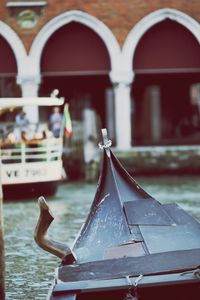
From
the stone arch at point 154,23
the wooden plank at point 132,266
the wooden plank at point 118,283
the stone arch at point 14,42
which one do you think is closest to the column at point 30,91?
the stone arch at point 14,42

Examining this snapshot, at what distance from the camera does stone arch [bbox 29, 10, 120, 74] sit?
1622 centimetres

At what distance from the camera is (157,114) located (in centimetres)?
2353

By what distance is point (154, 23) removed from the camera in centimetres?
1625

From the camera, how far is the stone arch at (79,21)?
1622 cm

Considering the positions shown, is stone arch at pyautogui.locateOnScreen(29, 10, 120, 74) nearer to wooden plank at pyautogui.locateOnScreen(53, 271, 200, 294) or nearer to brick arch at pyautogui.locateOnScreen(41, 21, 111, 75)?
brick arch at pyautogui.locateOnScreen(41, 21, 111, 75)

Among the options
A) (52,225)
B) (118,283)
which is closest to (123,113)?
(52,225)

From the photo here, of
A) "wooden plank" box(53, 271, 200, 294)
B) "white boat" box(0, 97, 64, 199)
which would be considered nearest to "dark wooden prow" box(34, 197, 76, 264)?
"wooden plank" box(53, 271, 200, 294)

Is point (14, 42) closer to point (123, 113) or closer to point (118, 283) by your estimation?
point (123, 113)

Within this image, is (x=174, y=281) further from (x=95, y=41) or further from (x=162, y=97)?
(x=162, y=97)

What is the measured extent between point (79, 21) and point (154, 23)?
140 centimetres

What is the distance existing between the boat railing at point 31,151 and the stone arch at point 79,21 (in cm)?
346

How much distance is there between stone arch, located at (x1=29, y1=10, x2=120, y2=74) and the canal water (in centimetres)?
264

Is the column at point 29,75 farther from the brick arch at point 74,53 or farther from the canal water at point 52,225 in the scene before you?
the canal water at point 52,225

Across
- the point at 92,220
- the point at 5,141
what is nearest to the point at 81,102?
the point at 5,141
